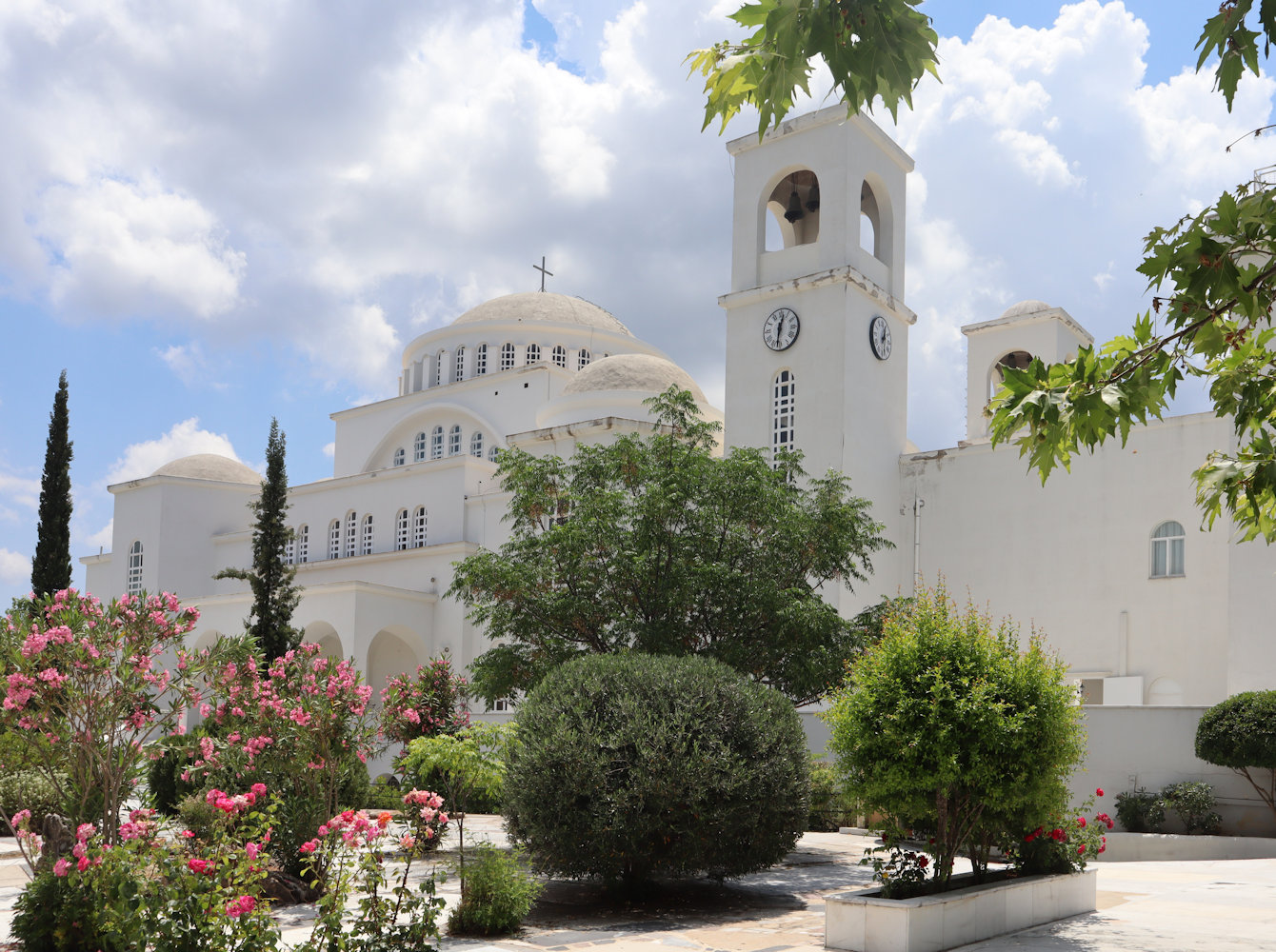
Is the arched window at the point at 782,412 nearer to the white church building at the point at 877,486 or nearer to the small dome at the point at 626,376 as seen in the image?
the white church building at the point at 877,486

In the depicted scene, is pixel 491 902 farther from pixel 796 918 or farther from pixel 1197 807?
pixel 1197 807

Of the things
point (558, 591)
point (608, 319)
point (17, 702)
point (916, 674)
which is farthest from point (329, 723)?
point (608, 319)

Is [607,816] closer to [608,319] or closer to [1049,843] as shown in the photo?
[1049,843]

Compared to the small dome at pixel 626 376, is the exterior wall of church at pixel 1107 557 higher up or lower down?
lower down

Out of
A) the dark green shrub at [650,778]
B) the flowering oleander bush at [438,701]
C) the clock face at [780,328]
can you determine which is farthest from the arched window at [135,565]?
the dark green shrub at [650,778]

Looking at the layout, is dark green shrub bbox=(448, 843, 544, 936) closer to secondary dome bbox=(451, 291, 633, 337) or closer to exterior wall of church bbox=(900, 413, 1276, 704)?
exterior wall of church bbox=(900, 413, 1276, 704)

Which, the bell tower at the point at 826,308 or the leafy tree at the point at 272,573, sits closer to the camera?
the bell tower at the point at 826,308

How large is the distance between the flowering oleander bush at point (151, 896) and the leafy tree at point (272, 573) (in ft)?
68.5

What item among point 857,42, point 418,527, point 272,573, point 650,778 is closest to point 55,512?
point 272,573

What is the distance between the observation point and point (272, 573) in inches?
1119

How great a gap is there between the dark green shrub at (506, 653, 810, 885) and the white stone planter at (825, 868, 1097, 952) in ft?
4.32

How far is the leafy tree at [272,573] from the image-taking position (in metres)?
27.8

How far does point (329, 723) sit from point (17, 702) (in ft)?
9.24

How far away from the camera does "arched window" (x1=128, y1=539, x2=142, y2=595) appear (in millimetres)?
39750
